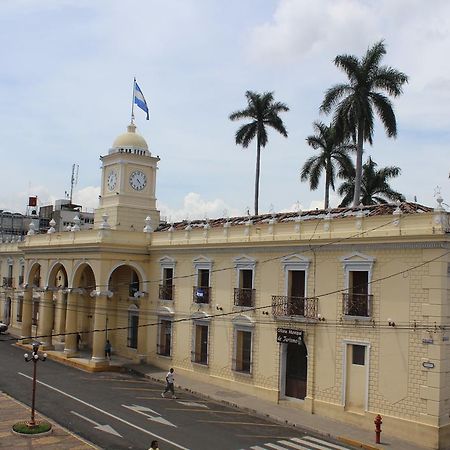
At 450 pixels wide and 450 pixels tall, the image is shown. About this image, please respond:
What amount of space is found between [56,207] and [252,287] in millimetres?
51005

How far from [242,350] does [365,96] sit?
15.2m

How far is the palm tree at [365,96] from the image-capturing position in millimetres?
32156

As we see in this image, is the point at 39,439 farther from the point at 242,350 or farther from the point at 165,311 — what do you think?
the point at 165,311

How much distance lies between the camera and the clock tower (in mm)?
36938

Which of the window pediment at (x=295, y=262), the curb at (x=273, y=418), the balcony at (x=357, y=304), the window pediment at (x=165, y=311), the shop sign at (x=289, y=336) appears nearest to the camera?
the curb at (x=273, y=418)

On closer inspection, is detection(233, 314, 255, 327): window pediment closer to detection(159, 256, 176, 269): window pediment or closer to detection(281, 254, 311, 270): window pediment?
detection(281, 254, 311, 270): window pediment

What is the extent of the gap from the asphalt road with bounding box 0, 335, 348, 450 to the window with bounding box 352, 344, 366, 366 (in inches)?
132

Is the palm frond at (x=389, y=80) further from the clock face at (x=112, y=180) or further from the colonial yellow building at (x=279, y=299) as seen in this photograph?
the clock face at (x=112, y=180)

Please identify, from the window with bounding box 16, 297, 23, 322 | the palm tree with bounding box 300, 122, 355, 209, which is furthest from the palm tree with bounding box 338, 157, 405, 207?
the window with bounding box 16, 297, 23, 322

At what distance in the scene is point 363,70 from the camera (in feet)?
107

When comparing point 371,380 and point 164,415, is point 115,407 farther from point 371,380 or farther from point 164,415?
point 371,380

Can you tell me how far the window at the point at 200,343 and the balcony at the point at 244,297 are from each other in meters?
2.98

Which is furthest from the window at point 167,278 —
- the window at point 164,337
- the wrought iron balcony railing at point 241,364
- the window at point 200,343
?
the wrought iron balcony railing at point 241,364

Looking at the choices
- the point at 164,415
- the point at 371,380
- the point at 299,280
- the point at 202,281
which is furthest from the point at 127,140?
the point at 371,380
